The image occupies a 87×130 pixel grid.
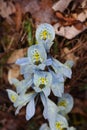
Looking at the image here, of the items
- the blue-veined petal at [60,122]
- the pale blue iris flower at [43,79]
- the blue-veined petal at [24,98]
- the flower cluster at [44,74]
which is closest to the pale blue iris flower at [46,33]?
the flower cluster at [44,74]

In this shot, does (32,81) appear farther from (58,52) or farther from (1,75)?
(1,75)


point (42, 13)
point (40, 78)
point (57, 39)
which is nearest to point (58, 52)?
point (57, 39)

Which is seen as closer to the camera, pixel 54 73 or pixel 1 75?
pixel 54 73

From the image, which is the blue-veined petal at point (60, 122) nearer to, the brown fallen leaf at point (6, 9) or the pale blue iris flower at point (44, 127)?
the pale blue iris flower at point (44, 127)

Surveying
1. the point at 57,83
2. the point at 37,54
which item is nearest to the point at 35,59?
the point at 37,54

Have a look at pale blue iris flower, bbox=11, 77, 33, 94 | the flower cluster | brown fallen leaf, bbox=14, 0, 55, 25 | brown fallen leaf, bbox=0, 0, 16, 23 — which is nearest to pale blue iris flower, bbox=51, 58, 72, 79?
the flower cluster

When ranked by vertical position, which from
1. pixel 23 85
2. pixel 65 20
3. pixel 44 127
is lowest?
pixel 44 127

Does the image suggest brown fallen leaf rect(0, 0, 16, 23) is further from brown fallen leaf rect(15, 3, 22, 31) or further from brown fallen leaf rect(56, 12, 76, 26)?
brown fallen leaf rect(56, 12, 76, 26)

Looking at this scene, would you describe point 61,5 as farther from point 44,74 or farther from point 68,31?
point 44,74

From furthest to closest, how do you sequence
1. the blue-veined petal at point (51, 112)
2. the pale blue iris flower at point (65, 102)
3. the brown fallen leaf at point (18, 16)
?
1. the brown fallen leaf at point (18, 16)
2. the pale blue iris flower at point (65, 102)
3. the blue-veined petal at point (51, 112)

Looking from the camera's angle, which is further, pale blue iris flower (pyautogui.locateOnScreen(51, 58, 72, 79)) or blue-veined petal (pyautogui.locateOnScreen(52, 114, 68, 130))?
blue-veined petal (pyautogui.locateOnScreen(52, 114, 68, 130))

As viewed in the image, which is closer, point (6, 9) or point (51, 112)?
point (51, 112)
